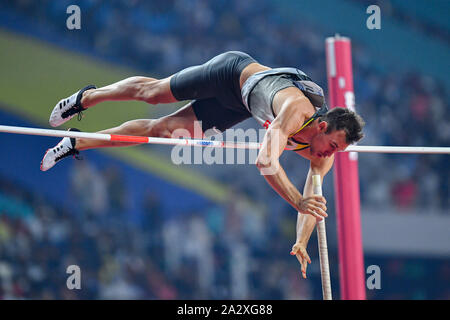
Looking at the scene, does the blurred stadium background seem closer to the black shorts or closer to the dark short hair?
the black shorts

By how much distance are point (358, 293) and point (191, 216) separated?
2.99 m

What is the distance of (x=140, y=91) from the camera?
3477mm

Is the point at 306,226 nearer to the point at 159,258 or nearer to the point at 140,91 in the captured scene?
the point at 140,91

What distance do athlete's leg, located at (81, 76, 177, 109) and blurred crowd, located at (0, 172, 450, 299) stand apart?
9.25 feet

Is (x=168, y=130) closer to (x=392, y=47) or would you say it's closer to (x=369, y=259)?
(x=369, y=259)

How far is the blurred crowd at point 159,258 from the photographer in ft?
19.1

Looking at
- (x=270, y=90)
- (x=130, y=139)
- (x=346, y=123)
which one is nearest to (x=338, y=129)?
(x=346, y=123)

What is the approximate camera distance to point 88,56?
6.50 m

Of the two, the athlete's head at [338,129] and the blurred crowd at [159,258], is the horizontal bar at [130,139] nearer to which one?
the athlete's head at [338,129]

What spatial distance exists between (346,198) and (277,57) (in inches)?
139

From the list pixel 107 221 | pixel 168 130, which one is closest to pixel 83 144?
pixel 168 130

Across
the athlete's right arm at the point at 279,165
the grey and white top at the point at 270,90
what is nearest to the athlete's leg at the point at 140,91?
the grey and white top at the point at 270,90

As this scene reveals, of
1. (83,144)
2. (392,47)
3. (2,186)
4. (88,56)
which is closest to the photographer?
(83,144)

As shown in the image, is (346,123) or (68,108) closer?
(346,123)
